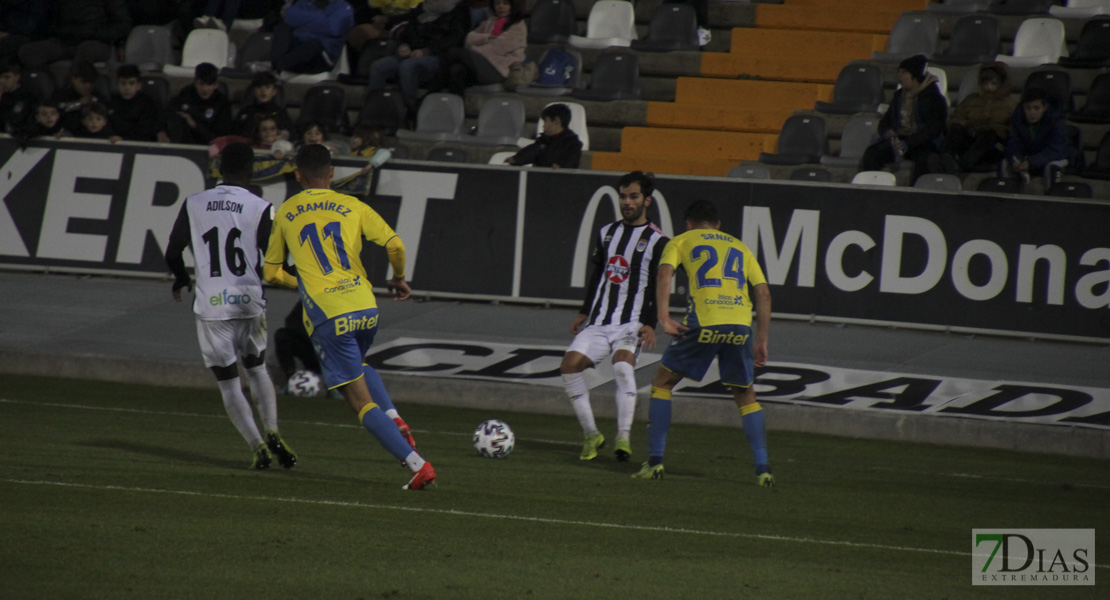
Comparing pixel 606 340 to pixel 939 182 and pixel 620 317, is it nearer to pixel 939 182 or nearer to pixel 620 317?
pixel 620 317

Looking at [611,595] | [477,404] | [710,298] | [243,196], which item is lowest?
[477,404]

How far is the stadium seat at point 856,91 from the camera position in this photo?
17.4 m

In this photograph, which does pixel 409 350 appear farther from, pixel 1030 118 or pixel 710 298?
pixel 1030 118

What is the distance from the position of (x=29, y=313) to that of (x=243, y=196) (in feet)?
23.0

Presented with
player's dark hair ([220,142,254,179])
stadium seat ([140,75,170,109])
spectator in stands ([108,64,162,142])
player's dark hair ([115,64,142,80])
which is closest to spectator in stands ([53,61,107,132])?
spectator in stands ([108,64,162,142])

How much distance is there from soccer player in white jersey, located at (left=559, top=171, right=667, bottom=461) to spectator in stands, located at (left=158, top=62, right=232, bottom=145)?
28.2 ft

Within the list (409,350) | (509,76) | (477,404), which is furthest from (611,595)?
(509,76)

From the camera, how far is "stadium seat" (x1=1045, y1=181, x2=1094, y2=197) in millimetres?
14034

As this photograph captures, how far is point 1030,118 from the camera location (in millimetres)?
14719

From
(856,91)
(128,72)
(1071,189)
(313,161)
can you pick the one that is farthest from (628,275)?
(128,72)

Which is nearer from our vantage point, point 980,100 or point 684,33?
point 980,100

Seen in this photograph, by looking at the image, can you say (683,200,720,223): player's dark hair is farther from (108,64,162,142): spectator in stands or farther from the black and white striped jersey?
(108,64,162,142): spectator in stands

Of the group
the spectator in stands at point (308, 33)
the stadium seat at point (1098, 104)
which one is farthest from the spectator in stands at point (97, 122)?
the stadium seat at point (1098, 104)

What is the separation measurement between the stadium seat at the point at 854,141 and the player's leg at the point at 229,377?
953 cm
